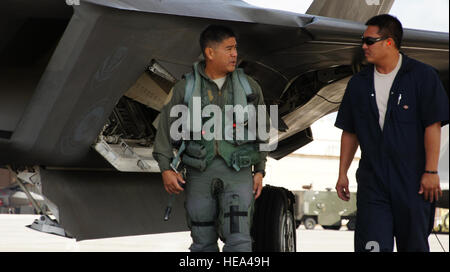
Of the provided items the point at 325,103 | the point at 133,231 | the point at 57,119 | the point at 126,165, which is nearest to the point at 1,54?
the point at 57,119

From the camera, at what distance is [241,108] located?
402cm

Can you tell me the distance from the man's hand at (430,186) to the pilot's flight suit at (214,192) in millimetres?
967

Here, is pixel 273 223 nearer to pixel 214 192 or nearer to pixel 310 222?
pixel 214 192

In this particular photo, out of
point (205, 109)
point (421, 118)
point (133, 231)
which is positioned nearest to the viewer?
point (421, 118)

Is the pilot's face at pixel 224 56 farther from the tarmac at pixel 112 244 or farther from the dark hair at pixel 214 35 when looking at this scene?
the tarmac at pixel 112 244

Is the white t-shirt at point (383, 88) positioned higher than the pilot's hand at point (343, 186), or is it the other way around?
the white t-shirt at point (383, 88)

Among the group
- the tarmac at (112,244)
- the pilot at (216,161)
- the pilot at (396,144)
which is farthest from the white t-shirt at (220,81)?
the tarmac at (112,244)

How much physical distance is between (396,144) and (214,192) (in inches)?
42.3

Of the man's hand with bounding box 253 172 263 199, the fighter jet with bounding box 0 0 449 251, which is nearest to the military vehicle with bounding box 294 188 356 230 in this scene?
the fighter jet with bounding box 0 0 449 251

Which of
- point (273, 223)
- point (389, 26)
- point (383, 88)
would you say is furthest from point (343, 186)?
point (273, 223)

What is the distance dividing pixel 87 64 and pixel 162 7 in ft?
2.55

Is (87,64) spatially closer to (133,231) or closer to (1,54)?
(1,54)

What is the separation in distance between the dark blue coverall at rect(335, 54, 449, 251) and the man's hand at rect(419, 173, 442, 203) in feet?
0.13

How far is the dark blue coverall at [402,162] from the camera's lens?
3.71 metres
